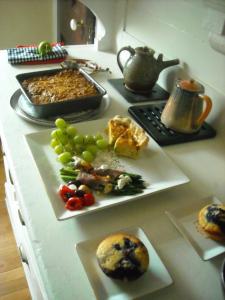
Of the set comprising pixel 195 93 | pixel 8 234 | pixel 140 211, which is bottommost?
pixel 8 234

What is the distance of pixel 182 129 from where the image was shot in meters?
0.78

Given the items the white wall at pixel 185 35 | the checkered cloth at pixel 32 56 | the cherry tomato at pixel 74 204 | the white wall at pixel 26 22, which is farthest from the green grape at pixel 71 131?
the white wall at pixel 26 22

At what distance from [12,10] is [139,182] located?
68.0 inches

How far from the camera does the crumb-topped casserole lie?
804mm

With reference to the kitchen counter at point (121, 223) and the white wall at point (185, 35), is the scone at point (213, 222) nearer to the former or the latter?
the kitchen counter at point (121, 223)

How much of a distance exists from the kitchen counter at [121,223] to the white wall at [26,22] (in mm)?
Result: 1368

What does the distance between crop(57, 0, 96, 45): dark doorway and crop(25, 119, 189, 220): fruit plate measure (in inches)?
29.7

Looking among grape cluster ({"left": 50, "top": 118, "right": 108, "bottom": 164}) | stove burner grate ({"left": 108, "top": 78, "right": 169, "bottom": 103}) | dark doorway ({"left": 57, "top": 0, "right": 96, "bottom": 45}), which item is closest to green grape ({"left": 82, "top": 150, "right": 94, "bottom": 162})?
grape cluster ({"left": 50, "top": 118, "right": 108, "bottom": 164})

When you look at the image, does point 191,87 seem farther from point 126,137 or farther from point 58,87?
point 58,87

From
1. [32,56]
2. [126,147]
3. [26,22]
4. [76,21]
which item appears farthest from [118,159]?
[26,22]

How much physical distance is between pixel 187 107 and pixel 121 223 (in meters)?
0.36

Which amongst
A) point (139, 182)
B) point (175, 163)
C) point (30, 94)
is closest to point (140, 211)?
point (139, 182)

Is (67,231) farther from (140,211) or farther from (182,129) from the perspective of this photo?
(182,129)

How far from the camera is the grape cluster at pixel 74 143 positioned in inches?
26.4
